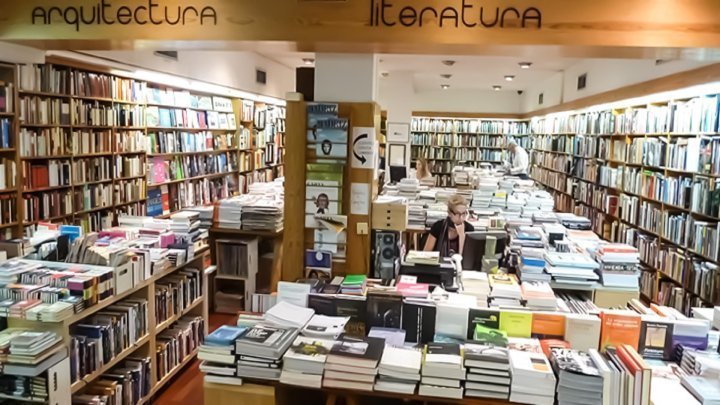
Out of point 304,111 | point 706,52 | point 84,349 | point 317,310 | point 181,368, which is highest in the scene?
point 706,52

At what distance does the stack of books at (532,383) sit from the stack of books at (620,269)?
1.86 m

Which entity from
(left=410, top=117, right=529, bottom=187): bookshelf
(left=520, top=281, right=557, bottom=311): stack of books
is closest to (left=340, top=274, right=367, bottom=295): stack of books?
(left=520, top=281, right=557, bottom=311): stack of books

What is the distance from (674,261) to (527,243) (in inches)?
91.7

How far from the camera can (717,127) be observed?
5004mm

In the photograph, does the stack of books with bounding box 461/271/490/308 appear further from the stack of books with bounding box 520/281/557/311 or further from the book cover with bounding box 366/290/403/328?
the book cover with bounding box 366/290/403/328

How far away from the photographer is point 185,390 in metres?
4.09

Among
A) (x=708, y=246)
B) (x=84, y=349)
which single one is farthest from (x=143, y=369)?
(x=708, y=246)

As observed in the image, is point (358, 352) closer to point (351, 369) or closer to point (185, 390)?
point (351, 369)

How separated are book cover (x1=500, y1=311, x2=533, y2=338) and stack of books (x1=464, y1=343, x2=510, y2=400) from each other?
1.31ft

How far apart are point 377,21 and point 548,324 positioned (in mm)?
2151

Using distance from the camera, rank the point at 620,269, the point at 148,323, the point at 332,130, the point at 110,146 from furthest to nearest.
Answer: the point at 110,146, the point at 332,130, the point at 620,269, the point at 148,323

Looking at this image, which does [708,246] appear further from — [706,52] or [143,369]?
[143,369]

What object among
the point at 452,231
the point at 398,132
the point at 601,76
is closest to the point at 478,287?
the point at 452,231

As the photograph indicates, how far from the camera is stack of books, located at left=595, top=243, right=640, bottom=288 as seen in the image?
13.4 feet
